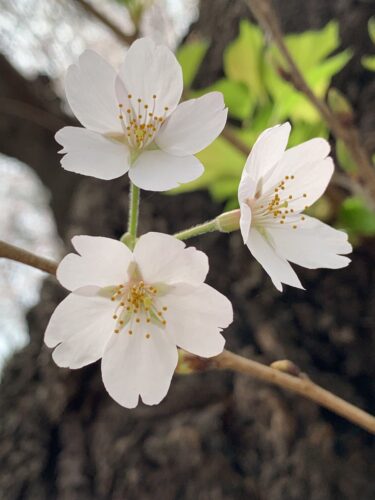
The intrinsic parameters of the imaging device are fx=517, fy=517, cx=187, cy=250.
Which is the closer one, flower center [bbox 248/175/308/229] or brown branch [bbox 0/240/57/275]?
brown branch [bbox 0/240/57/275]

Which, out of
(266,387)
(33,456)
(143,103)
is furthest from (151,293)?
(33,456)

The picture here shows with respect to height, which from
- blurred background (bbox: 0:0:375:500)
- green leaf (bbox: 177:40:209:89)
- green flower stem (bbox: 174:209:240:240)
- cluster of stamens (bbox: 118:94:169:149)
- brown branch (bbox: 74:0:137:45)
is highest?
cluster of stamens (bbox: 118:94:169:149)

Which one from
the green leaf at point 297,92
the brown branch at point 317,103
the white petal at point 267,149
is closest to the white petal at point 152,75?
the white petal at point 267,149

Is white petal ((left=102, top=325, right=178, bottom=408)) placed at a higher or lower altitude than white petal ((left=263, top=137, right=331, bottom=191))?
lower

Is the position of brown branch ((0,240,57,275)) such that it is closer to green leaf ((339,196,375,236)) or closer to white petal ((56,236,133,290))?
white petal ((56,236,133,290))

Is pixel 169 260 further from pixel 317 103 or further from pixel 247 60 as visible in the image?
pixel 247 60

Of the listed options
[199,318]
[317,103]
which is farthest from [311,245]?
[317,103]

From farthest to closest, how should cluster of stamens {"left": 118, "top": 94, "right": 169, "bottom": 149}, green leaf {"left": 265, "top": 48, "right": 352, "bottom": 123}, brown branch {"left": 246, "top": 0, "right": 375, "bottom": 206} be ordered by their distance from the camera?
green leaf {"left": 265, "top": 48, "right": 352, "bottom": 123} < brown branch {"left": 246, "top": 0, "right": 375, "bottom": 206} < cluster of stamens {"left": 118, "top": 94, "right": 169, "bottom": 149}

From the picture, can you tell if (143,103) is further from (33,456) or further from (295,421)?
(33,456)

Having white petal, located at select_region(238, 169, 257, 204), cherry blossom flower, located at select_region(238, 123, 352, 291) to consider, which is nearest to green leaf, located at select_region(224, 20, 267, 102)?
cherry blossom flower, located at select_region(238, 123, 352, 291)
